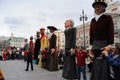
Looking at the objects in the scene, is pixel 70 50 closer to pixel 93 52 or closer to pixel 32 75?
pixel 32 75

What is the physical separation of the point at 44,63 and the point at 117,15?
185 feet

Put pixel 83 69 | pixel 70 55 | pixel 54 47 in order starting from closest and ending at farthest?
pixel 70 55, pixel 83 69, pixel 54 47

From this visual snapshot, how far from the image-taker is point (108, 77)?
5.51 m

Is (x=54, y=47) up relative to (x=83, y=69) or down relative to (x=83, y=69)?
up

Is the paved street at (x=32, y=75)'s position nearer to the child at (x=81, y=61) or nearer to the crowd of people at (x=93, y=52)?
the crowd of people at (x=93, y=52)

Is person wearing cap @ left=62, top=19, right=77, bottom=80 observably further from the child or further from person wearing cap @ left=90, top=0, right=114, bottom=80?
person wearing cap @ left=90, top=0, right=114, bottom=80

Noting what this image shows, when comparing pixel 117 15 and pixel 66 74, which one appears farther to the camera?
pixel 117 15

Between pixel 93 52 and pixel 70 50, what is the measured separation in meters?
3.41

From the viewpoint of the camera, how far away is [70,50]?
9352 mm

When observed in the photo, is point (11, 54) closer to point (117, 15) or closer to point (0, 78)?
point (0, 78)

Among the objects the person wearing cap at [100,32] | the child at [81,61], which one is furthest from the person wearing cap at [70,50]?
the person wearing cap at [100,32]

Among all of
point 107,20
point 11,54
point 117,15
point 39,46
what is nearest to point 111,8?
point 117,15

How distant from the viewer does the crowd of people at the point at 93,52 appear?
5.66m

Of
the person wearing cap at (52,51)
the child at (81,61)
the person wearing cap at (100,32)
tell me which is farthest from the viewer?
the person wearing cap at (52,51)
